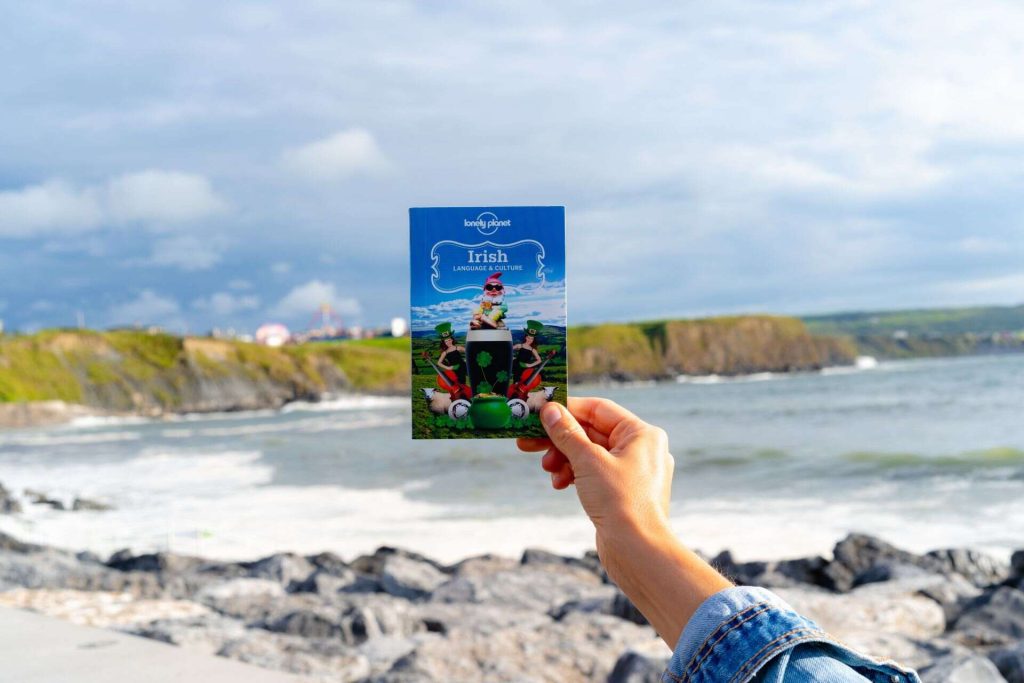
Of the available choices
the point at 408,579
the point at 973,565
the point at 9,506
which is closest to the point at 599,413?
the point at 408,579

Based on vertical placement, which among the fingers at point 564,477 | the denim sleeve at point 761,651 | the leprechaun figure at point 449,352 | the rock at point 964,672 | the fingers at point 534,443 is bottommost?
the rock at point 964,672

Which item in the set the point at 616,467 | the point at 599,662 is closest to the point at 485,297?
the point at 616,467

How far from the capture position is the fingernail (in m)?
2.10

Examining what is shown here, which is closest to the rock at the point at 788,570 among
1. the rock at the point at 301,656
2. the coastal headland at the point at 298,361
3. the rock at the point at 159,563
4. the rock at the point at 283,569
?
the rock at the point at 283,569

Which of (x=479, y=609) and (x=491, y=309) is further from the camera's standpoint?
(x=479, y=609)

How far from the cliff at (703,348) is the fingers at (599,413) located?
10185 centimetres

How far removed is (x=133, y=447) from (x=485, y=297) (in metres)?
32.8

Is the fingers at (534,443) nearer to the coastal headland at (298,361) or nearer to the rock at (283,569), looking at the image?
the rock at (283,569)

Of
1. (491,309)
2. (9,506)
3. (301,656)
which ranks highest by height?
(491,309)

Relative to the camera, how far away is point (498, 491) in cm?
1705

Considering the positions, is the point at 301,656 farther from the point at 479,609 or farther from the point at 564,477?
the point at 564,477

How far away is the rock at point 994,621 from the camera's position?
627cm

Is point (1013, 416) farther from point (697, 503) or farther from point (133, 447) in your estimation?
point (133, 447)

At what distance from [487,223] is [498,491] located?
15.1 meters
